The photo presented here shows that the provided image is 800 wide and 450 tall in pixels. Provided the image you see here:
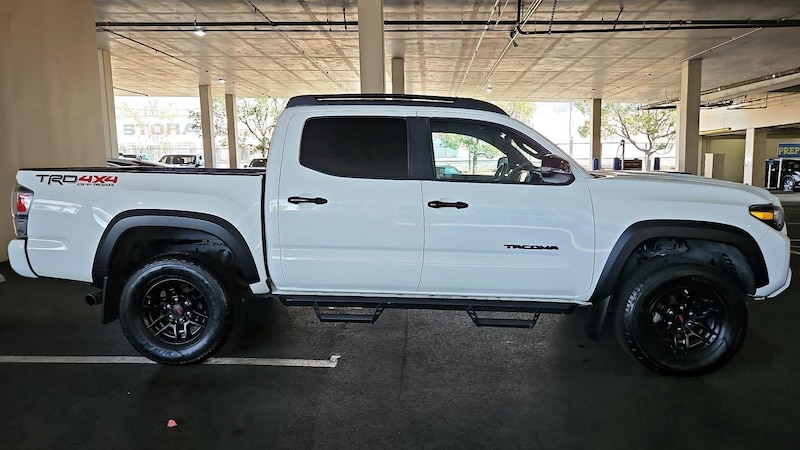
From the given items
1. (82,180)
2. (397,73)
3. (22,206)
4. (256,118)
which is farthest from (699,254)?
(256,118)

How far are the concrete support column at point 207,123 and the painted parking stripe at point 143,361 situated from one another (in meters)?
23.1

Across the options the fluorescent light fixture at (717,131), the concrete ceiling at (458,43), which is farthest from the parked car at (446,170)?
the fluorescent light fixture at (717,131)

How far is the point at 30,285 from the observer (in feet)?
21.7

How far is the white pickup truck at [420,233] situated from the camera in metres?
3.76

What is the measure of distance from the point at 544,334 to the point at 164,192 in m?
3.63

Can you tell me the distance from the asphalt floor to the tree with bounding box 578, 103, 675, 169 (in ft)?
152

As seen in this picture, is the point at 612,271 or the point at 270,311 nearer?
the point at 612,271

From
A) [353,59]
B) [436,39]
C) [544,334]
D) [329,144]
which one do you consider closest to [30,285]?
[329,144]

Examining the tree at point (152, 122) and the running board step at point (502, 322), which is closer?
the running board step at point (502, 322)

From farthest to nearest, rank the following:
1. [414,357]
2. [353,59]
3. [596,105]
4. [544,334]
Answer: [596,105]
[353,59]
[544,334]
[414,357]

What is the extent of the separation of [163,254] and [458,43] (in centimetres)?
1414

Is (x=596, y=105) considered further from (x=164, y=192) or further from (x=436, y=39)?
(x=164, y=192)

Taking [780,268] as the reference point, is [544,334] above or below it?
below

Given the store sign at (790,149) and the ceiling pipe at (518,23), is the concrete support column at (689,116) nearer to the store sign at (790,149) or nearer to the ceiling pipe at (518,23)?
the ceiling pipe at (518,23)
